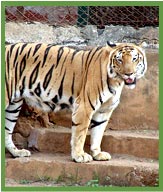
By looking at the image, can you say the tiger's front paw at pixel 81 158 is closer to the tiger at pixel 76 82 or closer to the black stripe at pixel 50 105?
the tiger at pixel 76 82

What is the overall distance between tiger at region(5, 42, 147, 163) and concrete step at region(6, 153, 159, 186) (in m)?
0.14

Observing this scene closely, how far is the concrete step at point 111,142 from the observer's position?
7562 millimetres

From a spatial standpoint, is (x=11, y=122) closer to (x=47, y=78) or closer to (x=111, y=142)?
(x=47, y=78)

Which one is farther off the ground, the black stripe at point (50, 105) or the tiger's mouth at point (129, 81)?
the tiger's mouth at point (129, 81)

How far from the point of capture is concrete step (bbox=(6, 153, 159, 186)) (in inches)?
279

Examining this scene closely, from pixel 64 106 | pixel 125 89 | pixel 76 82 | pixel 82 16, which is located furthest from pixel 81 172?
pixel 82 16

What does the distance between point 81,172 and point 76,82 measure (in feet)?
3.28

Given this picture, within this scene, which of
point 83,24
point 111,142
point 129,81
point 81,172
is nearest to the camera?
point 129,81

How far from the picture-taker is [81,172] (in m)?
7.13

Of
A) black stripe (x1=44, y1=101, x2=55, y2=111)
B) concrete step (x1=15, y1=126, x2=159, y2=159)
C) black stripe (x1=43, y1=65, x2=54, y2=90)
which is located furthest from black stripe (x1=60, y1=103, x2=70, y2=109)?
concrete step (x1=15, y1=126, x2=159, y2=159)

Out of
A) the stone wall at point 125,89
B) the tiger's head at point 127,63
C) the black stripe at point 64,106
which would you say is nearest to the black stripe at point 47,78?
the black stripe at point 64,106

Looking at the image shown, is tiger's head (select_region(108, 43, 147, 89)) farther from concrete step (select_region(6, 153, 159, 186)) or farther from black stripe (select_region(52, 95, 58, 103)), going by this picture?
concrete step (select_region(6, 153, 159, 186))

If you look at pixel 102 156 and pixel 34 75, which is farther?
pixel 34 75

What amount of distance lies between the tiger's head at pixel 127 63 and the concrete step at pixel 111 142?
0.87 m
